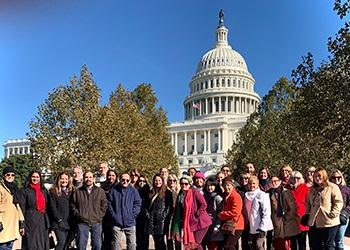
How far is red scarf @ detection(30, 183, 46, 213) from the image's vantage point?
9.92 metres

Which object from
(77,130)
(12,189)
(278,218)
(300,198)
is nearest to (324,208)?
(300,198)

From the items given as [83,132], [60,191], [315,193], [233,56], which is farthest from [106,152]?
[233,56]

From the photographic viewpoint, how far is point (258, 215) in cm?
959

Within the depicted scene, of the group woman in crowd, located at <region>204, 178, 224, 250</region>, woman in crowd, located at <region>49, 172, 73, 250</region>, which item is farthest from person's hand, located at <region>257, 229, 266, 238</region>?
woman in crowd, located at <region>49, 172, 73, 250</region>

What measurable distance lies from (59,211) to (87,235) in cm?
73

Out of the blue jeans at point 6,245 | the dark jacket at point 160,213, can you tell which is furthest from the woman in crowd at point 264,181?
the blue jeans at point 6,245

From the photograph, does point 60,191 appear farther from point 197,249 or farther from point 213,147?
point 213,147

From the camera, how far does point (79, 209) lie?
10.1 m

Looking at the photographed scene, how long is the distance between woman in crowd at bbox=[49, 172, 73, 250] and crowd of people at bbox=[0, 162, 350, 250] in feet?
0.06

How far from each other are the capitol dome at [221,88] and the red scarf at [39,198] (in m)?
113

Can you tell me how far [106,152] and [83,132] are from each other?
1809 millimetres

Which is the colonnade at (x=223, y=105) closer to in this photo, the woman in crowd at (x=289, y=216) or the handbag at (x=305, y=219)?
the woman in crowd at (x=289, y=216)

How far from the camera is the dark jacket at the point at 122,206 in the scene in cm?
1030

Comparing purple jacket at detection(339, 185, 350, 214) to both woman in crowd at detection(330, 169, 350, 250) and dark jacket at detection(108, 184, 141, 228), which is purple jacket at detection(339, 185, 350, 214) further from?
dark jacket at detection(108, 184, 141, 228)
